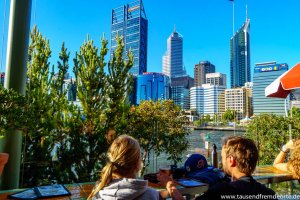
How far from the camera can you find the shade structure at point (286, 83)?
299cm

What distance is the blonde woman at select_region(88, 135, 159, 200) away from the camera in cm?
137

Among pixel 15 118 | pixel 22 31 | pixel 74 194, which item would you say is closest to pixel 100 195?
pixel 74 194

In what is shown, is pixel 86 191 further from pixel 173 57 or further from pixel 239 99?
pixel 173 57

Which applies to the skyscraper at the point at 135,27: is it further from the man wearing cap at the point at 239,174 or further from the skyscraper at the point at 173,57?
the man wearing cap at the point at 239,174

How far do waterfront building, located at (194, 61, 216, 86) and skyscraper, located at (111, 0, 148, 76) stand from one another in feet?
92.7

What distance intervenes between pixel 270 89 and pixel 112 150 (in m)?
2.63

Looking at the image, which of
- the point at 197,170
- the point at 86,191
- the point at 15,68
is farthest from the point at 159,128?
the point at 86,191

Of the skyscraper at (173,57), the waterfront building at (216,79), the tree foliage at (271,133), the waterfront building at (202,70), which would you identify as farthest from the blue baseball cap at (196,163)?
the skyscraper at (173,57)

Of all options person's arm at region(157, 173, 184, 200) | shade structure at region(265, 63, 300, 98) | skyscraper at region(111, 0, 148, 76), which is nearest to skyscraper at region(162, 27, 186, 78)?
skyscraper at region(111, 0, 148, 76)

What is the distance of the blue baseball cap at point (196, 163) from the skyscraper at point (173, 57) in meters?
144

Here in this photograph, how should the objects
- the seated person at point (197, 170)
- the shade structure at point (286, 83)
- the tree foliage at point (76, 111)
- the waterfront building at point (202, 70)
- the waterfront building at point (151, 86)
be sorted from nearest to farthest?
the seated person at point (197, 170) → the shade structure at point (286, 83) → the tree foliage at point (76, 111) → the waterfront building at point (151, 86) → the waterfront building at point (202, 70)

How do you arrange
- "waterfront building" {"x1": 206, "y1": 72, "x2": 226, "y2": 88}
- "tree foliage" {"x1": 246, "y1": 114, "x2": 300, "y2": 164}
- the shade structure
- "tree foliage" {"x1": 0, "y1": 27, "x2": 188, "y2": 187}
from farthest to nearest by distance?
"waterfront building" {"x1": 206, "y1": 72, "x2": 226, "y2": 88} → "tree foliage" {"x1": 246, "y1": 114, "x2": 300, "y2": 164} → "tree foliage" {"x1": 0, "y1": 27, "x2": 188, "y2": 187} → the shade structure

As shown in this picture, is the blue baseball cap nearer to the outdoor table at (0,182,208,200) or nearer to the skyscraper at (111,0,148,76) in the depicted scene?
the outdoor table at (0,182,208,200)

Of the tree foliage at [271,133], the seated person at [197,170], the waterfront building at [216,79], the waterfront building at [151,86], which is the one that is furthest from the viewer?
the waterfront building at [216,79]
